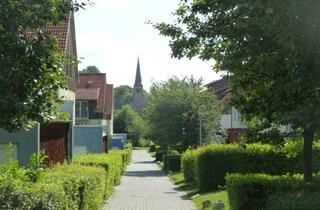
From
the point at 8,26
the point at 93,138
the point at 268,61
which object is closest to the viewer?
the point at 8,26

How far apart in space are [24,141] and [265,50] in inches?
378

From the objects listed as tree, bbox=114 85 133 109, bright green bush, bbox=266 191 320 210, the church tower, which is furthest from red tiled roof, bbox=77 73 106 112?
tree, bbox=114 85 133 109

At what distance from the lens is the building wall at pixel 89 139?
114 ft

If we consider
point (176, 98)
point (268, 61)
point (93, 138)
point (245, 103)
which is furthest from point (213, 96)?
point (268, 61)

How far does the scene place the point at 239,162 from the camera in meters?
22.5

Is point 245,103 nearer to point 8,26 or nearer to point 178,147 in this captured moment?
point 8,26

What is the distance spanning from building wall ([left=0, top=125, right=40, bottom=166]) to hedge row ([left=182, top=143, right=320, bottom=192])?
287 inches

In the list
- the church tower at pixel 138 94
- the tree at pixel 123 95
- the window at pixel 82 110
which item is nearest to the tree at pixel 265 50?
the window at pixel 82 110

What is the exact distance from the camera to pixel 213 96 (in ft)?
147

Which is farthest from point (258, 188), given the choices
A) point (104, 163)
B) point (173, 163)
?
point (173, 163)

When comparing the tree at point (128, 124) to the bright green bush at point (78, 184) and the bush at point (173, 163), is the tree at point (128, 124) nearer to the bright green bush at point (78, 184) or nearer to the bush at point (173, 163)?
the bush at point (173, 163)

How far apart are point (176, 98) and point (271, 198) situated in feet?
115

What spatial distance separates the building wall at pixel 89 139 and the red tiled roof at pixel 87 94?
3578 cm

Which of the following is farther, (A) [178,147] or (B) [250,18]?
(A) [178,147]
